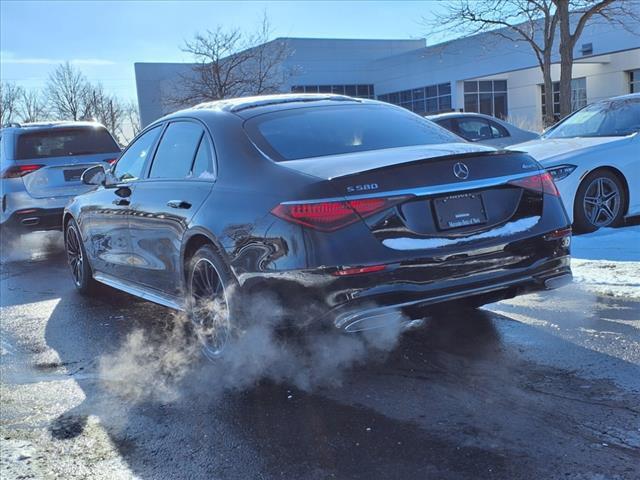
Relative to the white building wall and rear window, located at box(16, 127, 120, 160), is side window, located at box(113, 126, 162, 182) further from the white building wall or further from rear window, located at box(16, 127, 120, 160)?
the white building wall

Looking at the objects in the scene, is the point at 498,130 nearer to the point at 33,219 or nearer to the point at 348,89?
the point at 33,219

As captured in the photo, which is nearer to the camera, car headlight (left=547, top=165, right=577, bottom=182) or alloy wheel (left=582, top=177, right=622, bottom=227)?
car headlight (left=547, top=165, right=577, bottom=182)

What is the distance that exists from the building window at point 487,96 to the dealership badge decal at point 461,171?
44.0m

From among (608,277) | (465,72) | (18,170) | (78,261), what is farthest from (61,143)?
(465,72)

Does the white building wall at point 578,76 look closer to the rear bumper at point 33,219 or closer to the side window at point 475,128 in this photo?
the side window at point 475,128

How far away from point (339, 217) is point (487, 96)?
45.3 meters

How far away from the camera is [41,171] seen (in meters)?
10.0

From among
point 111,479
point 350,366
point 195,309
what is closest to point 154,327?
point 195,309

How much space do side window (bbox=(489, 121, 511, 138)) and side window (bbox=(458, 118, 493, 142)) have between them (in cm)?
11

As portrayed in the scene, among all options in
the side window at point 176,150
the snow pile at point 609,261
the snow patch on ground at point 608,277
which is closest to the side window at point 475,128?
the snow pile at point 609,261

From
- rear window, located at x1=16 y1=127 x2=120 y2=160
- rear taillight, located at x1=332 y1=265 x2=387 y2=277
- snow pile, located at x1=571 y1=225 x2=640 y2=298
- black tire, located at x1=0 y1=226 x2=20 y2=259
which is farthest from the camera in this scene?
black tire, located at x1=0 y1=226 x2=20 y2=259

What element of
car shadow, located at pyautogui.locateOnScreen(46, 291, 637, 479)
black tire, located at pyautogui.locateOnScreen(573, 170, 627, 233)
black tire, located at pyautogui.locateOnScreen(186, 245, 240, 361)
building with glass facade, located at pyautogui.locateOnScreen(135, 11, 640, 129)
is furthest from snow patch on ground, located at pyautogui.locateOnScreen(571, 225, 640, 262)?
building with glass facade, located at pyautogui.locateOnScreen(135, 11, 640, 129)

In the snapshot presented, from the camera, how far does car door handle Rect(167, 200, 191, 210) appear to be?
4.67 meters

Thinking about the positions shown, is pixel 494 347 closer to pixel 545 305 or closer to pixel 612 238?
pixel 545 305
